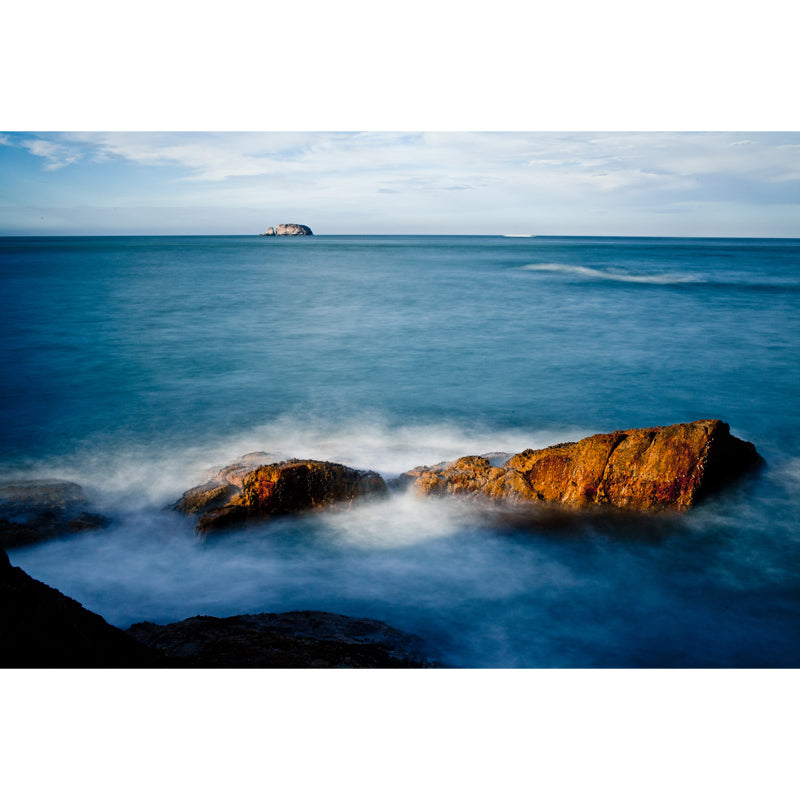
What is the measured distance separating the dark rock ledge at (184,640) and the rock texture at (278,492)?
124 centimetres

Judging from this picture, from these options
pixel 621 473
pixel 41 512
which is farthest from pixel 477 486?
pixel 41 512

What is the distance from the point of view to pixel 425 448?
6191mm

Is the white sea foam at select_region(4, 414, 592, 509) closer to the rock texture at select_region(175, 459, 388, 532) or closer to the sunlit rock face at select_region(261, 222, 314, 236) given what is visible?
the rock texture at select_region(175, 459, 388, 532)

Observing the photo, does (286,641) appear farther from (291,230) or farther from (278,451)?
(291,230)

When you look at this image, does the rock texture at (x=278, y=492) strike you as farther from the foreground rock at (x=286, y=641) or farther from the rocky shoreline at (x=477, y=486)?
the foreground rock at (x=286, y=641)

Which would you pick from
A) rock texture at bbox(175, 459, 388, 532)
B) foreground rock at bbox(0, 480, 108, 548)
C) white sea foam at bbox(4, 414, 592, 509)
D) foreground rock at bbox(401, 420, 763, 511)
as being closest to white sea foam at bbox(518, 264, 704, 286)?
white sea foam at bbox(4, 414, 592, 509)

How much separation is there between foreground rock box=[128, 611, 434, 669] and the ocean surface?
286 mm

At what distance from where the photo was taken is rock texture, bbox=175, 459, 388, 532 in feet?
14.7

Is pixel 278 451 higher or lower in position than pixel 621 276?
lower

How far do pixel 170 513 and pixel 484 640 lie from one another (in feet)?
9.55

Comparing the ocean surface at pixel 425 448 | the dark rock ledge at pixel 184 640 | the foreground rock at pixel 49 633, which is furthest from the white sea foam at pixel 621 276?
the foreground rock at pixel 49 633

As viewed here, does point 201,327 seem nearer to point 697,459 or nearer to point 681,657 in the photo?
point 697,459

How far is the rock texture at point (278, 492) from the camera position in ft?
14.7

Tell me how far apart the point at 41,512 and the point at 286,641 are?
3044 mm
